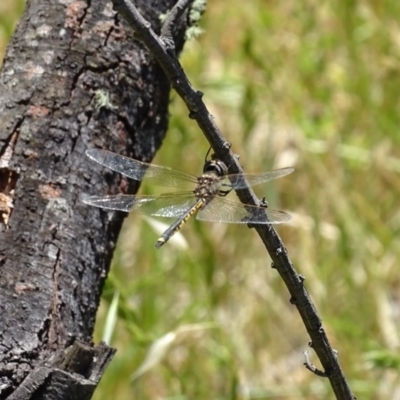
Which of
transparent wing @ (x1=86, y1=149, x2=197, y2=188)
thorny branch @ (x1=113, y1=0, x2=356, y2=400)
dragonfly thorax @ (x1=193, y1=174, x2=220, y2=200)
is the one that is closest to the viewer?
thorny branch @ (x1=113, y1=0, x2=356, y2=400)

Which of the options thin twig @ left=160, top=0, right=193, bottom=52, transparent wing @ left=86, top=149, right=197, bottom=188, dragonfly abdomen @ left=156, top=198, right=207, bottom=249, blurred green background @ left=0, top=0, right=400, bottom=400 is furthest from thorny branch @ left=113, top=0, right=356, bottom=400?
blurred green background @ left=0, top=0, right=400, bottom=400

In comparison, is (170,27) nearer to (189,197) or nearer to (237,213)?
(237,213)

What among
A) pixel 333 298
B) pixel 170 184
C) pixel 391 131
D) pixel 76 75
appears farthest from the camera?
pixel 391 131

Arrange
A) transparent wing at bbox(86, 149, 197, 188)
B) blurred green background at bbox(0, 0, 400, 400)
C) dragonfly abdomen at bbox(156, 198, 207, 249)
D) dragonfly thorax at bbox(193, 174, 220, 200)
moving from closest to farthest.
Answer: transparent wing at bbox(86, 149, 197, 188)
dragonfly thorax at bbox(193, 174, 220, 200)
dragonfly abdomen at bbox(156, 198, 207, 249)
blurred green background at bbox(0, 0, 400, 400)

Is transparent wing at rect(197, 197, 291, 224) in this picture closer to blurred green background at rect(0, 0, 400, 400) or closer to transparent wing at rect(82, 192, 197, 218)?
transparent wing at rect(82, 192, 197, 218)

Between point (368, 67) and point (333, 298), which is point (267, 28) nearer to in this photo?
point (368, 67)

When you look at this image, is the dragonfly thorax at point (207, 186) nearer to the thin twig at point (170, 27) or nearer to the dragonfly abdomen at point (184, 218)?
the dragonfly abdomen at point (184, 218)

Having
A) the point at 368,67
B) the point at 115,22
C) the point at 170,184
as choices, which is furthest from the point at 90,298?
the point at 368,67
